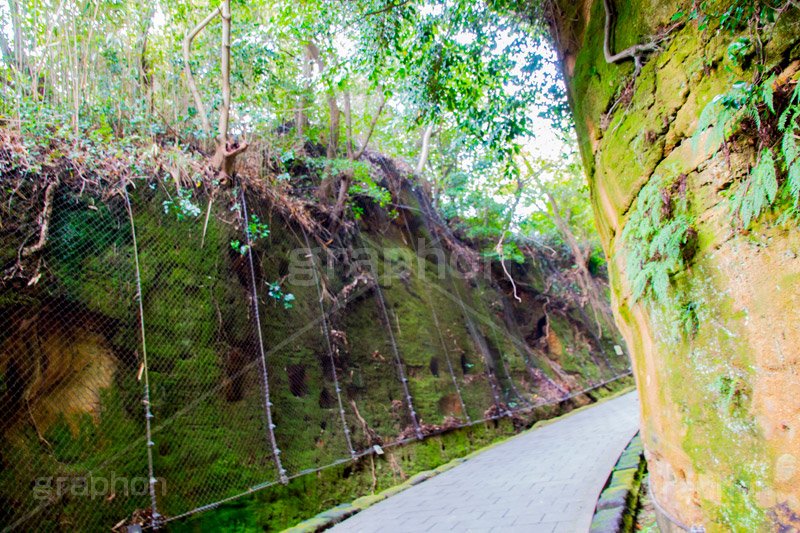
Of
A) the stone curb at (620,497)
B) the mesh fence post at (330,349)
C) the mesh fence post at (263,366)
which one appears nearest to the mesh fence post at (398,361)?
the mesh fence post at (330,349)

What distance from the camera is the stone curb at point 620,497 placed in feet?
11.9

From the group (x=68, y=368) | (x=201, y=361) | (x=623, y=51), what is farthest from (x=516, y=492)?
(x=68, y=368)

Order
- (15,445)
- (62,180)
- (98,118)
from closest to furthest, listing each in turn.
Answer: (15,445) < (62,180) < (98,118)

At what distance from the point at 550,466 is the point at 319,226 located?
5152 millimetres

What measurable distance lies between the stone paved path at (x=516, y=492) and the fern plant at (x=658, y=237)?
84.9 inches

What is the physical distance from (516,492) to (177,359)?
3.87 meters

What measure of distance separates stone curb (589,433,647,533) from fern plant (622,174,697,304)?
196 cm

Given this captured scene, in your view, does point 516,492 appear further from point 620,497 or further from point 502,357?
point 502,357

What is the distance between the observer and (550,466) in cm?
602

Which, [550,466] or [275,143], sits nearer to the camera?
[550,466]

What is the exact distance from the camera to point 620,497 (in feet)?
13.6

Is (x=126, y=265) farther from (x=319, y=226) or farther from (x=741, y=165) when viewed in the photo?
(x=741, y=165)

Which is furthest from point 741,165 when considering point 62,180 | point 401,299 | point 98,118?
point 401,299

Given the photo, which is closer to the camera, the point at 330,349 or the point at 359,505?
the point at 359,505
